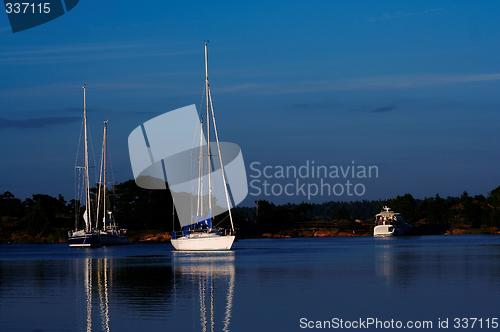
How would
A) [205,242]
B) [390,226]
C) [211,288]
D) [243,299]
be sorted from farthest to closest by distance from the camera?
[390,226]
[205,242]
[211,288]
[243,299]

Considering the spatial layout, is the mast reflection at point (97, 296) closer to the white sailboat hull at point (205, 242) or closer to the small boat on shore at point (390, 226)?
the white sailboat hull at point (205, 242)

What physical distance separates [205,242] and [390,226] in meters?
120

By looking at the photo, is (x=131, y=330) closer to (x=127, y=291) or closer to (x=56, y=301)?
(x=56, y=301)

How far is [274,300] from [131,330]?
26.2 feet

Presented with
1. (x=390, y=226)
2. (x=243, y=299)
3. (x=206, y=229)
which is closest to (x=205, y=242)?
(x=206, y=229)

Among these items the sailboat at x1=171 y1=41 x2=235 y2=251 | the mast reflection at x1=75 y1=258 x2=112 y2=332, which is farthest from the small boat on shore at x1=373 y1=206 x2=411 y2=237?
the mast reflection at x1=75 y1=258 x2=112 y2=332

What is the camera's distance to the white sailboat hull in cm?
6444

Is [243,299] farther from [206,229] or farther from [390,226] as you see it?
[390,226]

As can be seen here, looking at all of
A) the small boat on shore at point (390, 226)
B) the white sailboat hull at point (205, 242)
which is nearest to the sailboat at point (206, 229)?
the white sailboat hull at point (205, 242)

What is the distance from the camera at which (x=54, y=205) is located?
17250 cm

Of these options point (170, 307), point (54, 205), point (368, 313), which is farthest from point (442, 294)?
point (54, 205)

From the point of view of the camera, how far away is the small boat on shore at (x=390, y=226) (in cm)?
17538

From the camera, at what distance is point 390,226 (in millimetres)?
177125

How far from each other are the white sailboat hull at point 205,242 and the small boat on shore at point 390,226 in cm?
11545
